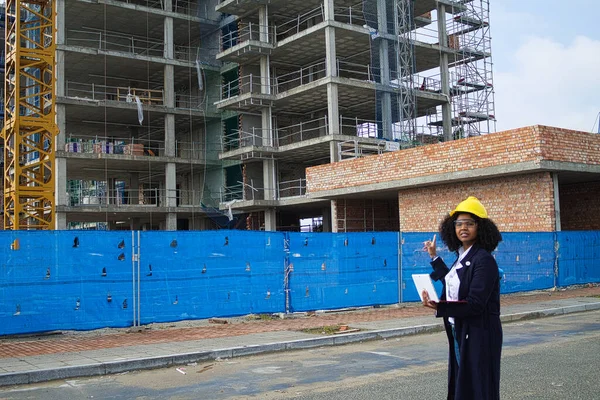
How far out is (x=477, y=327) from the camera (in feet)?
13.4

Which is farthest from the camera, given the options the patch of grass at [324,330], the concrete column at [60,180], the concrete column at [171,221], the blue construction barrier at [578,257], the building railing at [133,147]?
the concrete column at [171,221]

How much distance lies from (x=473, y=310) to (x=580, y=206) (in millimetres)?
22874

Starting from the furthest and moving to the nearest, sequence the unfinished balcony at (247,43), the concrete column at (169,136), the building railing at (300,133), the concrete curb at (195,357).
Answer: the building railing at (300,133) → the concrete column at (169,136) → the unfinished balcony at (247,43) → the concrete curb at (195,357)


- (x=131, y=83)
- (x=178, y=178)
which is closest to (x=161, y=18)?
(x=131, y=83)

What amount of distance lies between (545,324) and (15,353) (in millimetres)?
9979

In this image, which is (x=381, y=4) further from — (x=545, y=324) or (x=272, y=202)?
(x=545, y=324)

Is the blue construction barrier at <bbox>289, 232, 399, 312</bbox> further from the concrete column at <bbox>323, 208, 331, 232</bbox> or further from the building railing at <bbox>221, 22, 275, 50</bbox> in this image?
the building railing at <bbox>221, 22, 275, 50</bbox>

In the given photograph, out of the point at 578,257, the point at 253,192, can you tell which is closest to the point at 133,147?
the point at 253,192

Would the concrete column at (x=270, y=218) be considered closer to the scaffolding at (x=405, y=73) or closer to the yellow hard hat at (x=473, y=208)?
the scaffolding at (x=405, y=73)

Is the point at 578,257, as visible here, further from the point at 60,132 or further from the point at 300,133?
the point at 60,132

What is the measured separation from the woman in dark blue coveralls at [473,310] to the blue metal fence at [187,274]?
30.5 feet

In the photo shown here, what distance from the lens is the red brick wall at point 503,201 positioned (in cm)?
1991

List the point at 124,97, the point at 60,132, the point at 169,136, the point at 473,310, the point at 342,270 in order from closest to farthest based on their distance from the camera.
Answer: the point at 473,310 < the point at 342,270 < the point at 60,132 < the point at 169,136 < the point at 124,97

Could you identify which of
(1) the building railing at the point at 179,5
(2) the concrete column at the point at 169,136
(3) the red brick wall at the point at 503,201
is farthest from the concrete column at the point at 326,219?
(1) the building railing at the point at 179,5
